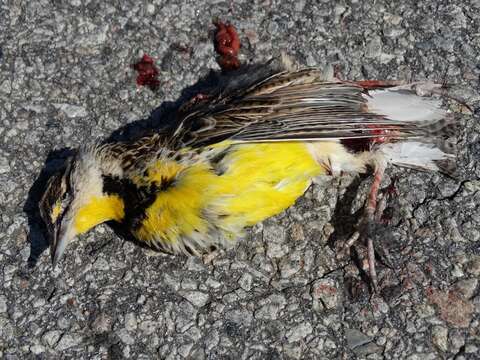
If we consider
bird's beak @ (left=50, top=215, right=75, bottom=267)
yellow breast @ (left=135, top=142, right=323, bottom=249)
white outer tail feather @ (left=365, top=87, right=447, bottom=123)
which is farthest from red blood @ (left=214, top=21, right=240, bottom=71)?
bird's beak @ (left=50, top=215, right=75, bottom=267)

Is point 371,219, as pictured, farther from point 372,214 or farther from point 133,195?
point 133,195

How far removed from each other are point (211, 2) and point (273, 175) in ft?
6.71

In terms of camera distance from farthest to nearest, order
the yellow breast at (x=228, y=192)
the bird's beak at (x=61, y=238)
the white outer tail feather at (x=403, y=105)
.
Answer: the white outer tail feather at (x=403, y=105) → the bird's beak at (x=61, y=238) → the yellow breast at (x=228, y=192)

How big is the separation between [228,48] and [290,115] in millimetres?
1273

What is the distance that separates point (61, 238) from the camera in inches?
213

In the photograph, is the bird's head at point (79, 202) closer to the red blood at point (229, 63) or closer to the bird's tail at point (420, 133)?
the red blood at point (229, 63)

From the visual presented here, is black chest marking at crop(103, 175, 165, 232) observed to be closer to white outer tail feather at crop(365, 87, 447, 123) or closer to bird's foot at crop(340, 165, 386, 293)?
bird's foot at crop(340, 165, 386, 293)

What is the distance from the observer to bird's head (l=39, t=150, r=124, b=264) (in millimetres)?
5508

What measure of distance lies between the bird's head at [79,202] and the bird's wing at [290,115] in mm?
622

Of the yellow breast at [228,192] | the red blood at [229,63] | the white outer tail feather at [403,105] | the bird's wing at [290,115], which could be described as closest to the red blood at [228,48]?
the red blood at [229,63]

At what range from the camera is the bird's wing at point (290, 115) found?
17.3ft

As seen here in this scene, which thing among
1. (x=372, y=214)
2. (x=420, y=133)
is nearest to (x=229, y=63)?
(x=420, y=133)

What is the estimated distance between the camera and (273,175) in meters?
5.21

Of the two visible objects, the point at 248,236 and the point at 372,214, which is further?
the point at 248,236
